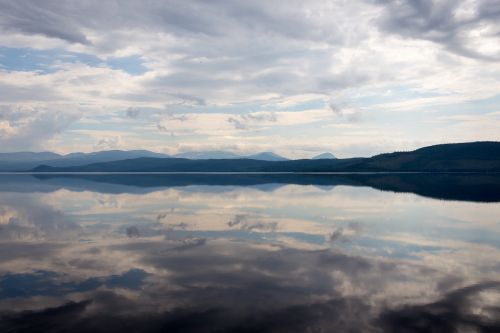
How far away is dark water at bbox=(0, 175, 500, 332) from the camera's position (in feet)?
52.3

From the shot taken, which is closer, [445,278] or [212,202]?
[445,278]

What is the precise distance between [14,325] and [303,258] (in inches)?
633

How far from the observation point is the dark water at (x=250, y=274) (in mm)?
15953

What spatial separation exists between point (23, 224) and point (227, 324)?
3245 cm

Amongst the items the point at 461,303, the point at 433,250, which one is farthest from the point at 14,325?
the point at 433,250

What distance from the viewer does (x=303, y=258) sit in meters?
25.8

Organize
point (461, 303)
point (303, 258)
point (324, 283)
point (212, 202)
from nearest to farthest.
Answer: point (461, 303) → point (324, 283) → point (303, 258) → point (212, 202)

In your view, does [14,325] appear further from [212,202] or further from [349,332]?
[212,202]

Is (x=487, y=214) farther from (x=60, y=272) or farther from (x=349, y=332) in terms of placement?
(x=60, y=272)

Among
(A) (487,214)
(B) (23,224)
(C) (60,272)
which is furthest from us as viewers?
(A) (487,214)

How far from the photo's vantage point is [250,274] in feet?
73.4

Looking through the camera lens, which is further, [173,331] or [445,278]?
[445,278]

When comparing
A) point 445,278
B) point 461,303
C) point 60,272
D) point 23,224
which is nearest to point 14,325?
point 60,272

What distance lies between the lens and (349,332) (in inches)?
585
